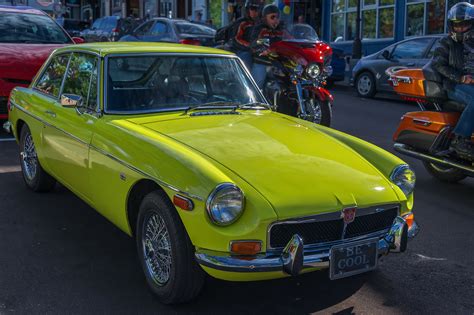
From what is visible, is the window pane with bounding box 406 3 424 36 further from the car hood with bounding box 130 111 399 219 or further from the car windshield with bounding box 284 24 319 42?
the car hood with bounding box 130 111 399 219

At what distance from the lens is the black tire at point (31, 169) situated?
5.69 m

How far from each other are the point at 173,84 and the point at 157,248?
154cm

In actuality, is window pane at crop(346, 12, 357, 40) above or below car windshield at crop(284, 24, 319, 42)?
above

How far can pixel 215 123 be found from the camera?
4301 mm

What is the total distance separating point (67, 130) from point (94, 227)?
0.84 meters

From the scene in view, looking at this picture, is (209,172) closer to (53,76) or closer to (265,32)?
(53,76)

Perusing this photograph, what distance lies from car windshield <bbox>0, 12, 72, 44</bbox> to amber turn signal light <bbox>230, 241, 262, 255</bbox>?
7457mm

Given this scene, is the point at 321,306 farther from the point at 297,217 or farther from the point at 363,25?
the point at 363,25

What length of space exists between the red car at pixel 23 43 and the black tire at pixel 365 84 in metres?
6.97

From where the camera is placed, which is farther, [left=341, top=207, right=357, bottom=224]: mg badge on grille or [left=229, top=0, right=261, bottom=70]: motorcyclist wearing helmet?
[left=229, top=0, right=261, bottom=70]: motorcyclist wearing helmet

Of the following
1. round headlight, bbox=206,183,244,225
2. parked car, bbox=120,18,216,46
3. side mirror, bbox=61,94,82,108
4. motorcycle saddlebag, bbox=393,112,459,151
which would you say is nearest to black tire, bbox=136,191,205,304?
round headlight, bbox=206,183,244,225

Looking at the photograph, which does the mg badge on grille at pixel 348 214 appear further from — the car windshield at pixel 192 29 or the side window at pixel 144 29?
the side window at pixel 144 29

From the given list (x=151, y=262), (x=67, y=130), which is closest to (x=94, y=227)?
(x=67, y=130)

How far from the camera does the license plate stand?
129 inches
